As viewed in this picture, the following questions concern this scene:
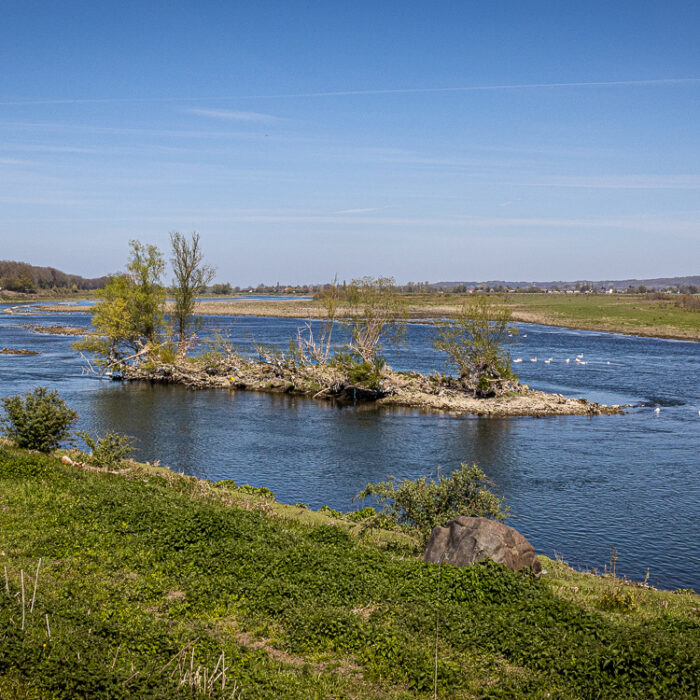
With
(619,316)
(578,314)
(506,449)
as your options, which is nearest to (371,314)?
(506,449)

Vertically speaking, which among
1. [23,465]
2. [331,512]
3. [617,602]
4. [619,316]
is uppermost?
[619,316]

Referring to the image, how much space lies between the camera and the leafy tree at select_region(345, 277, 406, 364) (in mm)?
50000

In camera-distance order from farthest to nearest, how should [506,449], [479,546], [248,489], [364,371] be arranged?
[364,371]
[506,449]
[248,489]
[479,546]

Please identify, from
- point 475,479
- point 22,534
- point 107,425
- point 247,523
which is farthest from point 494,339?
point 22,534

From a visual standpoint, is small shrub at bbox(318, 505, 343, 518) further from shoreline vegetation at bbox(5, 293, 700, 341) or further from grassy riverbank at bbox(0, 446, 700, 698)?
shoreline vegetation at bbox(5, 293, 700, 341)

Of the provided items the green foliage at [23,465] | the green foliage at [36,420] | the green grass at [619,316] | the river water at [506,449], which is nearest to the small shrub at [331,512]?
the river water at [506,449]

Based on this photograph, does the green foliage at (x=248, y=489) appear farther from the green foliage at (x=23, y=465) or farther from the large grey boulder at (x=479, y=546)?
the large grey boulder at (x=479, y=546)

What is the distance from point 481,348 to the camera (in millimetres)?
48281

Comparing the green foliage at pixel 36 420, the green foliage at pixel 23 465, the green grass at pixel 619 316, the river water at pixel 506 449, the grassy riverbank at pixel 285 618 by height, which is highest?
the green grass at pixel 619 316

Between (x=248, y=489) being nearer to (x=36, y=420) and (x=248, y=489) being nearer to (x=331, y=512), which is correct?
(x=331, y=512)

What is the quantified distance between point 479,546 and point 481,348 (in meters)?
34.3

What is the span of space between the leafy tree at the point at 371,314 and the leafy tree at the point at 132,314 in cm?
1698

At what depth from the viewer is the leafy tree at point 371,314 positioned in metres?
50.0

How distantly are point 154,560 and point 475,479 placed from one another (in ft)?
29.6
